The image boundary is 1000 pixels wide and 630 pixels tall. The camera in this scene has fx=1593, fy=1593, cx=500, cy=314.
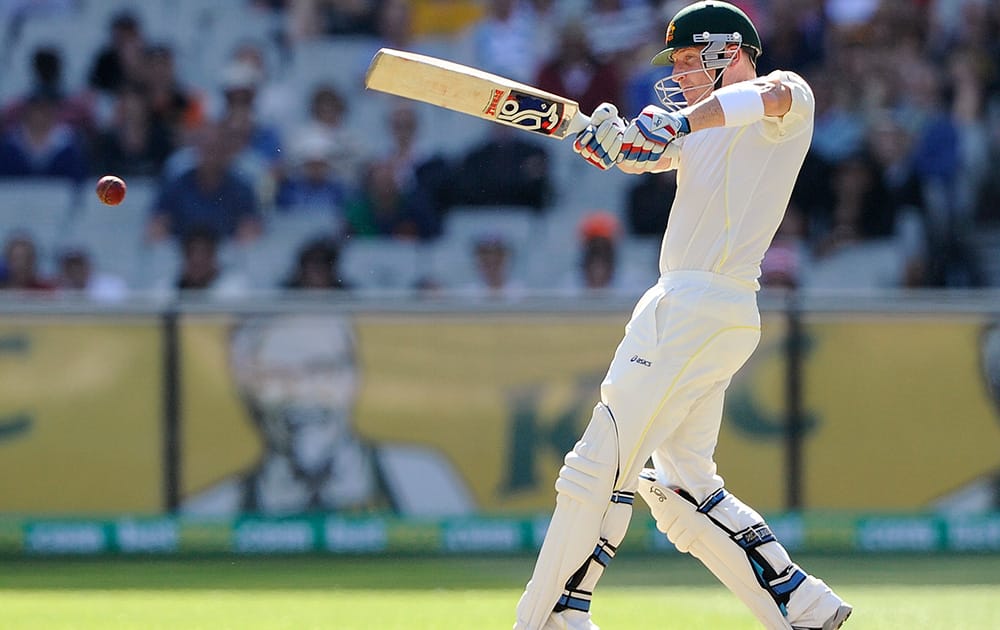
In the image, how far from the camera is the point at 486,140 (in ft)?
36.4

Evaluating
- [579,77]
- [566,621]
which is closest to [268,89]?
[579,77]

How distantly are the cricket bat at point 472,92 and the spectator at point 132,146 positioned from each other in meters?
7.13

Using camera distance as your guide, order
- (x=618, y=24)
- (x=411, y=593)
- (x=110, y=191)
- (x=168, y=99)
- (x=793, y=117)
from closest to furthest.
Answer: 1. (x=793, y=117)
2. (x=110, y=191)
3. (x=411, y=593)
4. (x=168, y=99)
5. (x=618, y=24)

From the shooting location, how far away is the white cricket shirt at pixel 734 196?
4.88 m

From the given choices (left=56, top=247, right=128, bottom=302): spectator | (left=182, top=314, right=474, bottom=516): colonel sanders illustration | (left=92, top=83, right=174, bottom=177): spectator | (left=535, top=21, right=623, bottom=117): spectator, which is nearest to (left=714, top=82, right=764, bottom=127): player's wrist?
(left=182, top=314, right=474, bottom=516): colonel sanders illustration

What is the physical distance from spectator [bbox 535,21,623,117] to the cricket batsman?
6509 mm

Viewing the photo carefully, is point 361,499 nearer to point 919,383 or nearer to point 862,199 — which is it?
point 919,383

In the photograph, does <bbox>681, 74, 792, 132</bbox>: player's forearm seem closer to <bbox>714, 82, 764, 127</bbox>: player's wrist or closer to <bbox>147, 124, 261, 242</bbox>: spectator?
<bbox>714, 82, 764, 127</bbox>: player's wrist

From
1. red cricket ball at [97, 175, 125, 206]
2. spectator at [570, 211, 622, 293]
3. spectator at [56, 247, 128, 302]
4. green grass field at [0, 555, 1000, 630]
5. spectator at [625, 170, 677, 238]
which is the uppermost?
red cricket ball at [97, 175, 125, 206]

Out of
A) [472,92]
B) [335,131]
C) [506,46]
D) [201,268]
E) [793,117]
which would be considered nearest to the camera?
[472,92]

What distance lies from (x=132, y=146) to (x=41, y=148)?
0.66 metres

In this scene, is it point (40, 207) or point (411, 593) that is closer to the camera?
point (411, 593)

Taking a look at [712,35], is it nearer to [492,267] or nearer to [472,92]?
[472,92]

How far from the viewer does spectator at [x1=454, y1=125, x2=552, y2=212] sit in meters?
11.0
